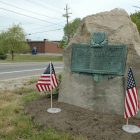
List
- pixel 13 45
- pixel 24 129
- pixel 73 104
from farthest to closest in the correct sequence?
pixel 13 45, pixel 73 104, pixel 24 129

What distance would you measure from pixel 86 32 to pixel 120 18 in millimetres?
869

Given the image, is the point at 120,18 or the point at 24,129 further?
the point at 120,18

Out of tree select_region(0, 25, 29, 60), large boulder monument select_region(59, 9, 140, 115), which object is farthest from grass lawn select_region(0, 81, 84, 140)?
tree select_region(0, 25, 29, 60)

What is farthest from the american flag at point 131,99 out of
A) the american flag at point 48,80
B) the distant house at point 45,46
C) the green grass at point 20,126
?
the distant house at point 45,46

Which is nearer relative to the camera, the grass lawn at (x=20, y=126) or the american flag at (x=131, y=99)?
the grass lawn at (x=20, y=126)

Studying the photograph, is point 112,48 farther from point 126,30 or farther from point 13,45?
point 13,45

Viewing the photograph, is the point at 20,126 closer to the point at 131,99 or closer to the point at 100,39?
the point at 131,99

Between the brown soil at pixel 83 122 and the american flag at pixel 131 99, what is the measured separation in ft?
1.16

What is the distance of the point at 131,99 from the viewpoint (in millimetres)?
6867

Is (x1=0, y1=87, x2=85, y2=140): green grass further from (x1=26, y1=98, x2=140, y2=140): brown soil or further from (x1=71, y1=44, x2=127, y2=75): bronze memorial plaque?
(x1=71, y1=44, x2=127, y2=75): bronze memorial plaque

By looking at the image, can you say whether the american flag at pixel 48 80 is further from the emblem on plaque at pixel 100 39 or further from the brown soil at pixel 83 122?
the emblem on plaque at pixel 100 39

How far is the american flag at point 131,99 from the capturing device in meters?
6.84

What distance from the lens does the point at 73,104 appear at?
8531mm

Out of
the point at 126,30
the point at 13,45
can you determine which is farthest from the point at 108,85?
the point at 13,45
